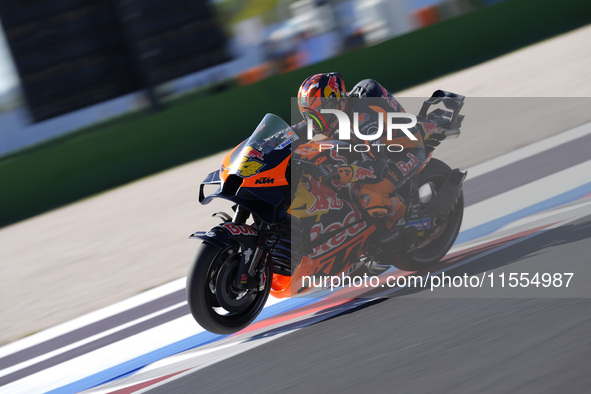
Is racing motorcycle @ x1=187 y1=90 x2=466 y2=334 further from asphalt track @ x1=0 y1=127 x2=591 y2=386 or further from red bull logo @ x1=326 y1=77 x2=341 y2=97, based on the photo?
asphalt track @ x1=0 y1=127 x2=591 y2=386

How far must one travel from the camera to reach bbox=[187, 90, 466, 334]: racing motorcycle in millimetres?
4348

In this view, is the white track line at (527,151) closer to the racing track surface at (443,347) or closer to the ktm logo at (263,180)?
the racing track surface at (443,347)

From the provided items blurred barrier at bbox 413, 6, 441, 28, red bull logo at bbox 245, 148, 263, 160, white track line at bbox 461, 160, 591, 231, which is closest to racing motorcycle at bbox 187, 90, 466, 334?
red bull logo at bbox 245, 148, 263, 160

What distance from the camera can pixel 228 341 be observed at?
476 cm

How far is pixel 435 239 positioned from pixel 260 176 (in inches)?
61.6

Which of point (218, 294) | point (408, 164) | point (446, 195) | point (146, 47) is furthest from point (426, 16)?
point (218, 294)

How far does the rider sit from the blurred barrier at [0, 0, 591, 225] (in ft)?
21.6

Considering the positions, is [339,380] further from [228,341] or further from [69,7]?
[69,7]

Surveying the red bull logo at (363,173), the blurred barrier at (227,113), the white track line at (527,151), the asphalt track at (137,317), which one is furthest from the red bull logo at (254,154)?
the blurred barrier at (227,113)

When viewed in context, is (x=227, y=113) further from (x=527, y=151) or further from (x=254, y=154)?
(x=254, y=154)

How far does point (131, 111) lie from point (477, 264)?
35.3ft

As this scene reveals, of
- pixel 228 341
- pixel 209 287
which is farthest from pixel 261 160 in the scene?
pixel 228 341

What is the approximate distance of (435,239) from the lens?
5.29m

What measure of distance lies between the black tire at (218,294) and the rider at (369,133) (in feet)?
2.68
